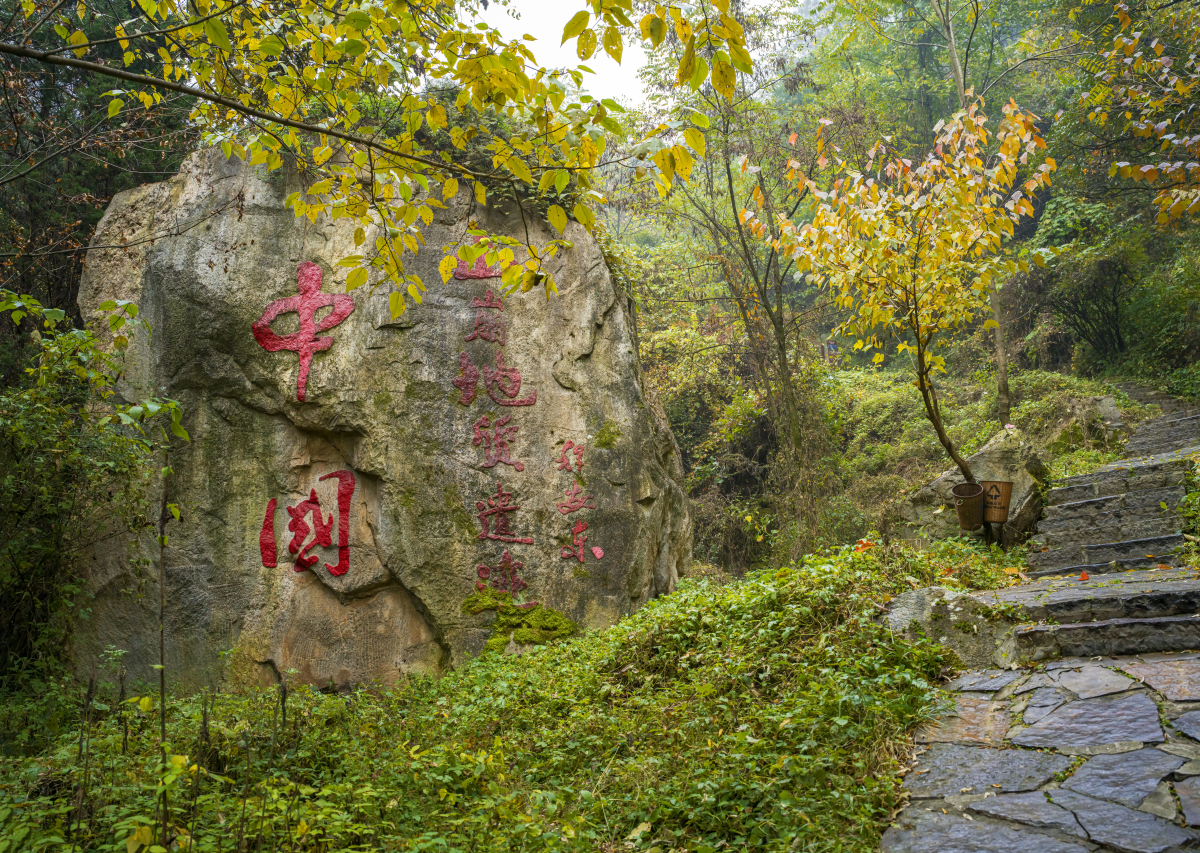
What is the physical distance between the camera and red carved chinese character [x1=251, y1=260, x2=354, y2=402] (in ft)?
20.5

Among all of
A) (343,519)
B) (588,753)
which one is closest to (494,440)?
(343,519)

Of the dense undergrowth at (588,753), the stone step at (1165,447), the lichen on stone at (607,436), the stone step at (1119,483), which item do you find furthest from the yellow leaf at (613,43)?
the stone step at (1165,447)

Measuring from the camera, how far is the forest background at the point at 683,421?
8.56ft

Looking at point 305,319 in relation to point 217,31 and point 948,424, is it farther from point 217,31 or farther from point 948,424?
point 948,424

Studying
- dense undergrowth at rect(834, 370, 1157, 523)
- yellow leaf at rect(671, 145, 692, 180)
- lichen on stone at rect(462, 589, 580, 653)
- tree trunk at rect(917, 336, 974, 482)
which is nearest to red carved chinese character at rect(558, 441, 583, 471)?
lichen on stone at rect(462, 589, 580, 653)

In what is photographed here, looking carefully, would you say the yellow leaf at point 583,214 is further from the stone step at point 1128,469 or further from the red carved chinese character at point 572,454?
the stone step at point 1128,469

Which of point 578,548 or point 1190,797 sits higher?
point 578,548

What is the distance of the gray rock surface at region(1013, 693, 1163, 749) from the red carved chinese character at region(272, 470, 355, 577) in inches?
197

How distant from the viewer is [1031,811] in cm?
232

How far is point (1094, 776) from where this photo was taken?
2453mm

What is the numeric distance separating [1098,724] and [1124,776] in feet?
1.34

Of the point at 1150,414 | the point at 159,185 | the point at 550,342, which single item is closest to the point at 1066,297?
the point at 1150,414

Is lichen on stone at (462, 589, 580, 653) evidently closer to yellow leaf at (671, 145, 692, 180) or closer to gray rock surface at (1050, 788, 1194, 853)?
gray rock surface at (1050, 788, 1194, 853)

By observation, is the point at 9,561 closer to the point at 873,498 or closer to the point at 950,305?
the point at 950,305
